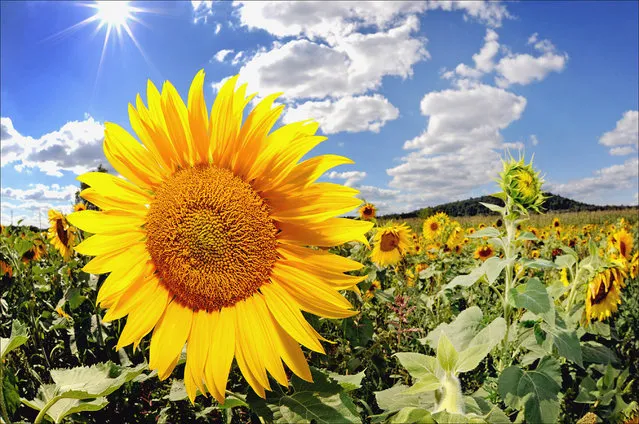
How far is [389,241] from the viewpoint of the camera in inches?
208

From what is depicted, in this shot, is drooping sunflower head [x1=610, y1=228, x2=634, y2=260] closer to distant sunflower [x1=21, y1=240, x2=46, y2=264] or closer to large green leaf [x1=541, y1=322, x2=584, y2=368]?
large green leaf [x1=541, y1=322, x2=584, y2=368]

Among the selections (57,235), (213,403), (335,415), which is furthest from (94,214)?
(57,235)

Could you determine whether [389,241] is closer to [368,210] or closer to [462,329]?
[368,210]

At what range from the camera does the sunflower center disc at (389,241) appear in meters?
5.27

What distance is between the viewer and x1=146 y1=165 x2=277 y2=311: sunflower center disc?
1280 millimetres

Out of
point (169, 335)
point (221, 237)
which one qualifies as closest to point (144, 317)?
point (169, 335)

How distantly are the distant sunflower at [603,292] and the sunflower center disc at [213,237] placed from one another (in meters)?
2.15

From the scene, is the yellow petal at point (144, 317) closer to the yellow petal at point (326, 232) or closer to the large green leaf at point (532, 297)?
the yellow petal at point (326, 232)

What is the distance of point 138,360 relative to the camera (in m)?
3.00

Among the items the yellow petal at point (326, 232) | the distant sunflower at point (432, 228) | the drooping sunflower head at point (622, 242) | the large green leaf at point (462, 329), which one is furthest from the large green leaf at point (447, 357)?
the distant sunflower at point (432, 228)

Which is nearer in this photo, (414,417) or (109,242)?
(414,417)

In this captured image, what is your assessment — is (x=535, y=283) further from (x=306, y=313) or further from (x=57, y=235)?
(x=57, y=235)

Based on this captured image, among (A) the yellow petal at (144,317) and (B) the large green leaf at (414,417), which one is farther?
(A) the yellow petal at (144,317)

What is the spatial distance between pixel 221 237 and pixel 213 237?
0.02m
